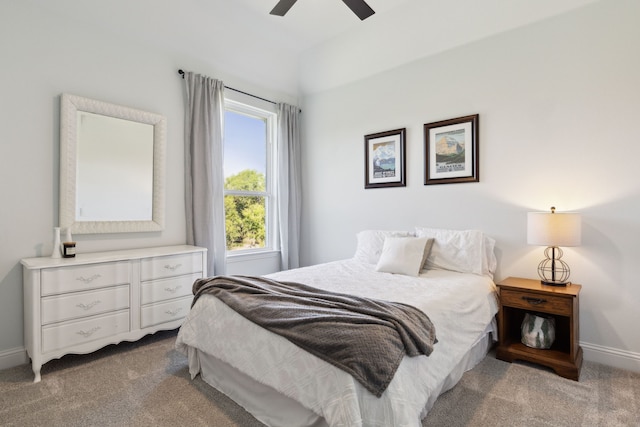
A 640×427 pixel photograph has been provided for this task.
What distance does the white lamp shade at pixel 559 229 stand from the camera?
2.41m

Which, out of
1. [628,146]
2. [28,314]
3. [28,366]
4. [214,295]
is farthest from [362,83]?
[28,366]

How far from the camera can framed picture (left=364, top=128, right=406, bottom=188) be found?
3672 mm

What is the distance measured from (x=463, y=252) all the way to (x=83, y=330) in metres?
3.06

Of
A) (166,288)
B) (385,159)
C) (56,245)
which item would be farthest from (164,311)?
(385,159)

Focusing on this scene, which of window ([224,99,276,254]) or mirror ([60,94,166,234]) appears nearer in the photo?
mirror ([60,94,166,234])

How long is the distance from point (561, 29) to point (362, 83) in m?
1.94

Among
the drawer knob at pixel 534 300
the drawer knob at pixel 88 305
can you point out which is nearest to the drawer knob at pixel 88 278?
the drawer knob at pixel 88 305

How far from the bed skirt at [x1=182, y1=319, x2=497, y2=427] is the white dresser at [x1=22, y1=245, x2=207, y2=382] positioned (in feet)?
2.34

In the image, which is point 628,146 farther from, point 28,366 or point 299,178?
point 28,366

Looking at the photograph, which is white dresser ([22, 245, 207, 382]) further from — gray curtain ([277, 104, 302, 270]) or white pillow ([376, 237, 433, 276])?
white pillow ([376, 237, 433, 276])

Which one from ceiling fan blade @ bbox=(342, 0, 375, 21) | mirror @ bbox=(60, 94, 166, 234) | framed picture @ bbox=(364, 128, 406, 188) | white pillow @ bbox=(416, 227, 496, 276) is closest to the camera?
ceiling fan blade @ bbox=(342, 0, 375, 21)

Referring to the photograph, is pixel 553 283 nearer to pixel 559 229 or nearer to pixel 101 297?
pixel 559 229

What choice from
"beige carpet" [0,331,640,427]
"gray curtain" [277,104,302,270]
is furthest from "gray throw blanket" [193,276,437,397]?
"gray curtain" [277,104,302,270]

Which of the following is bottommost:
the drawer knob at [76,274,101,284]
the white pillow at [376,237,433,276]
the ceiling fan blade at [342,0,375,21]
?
the drawer knob at [76,274,101,284]
